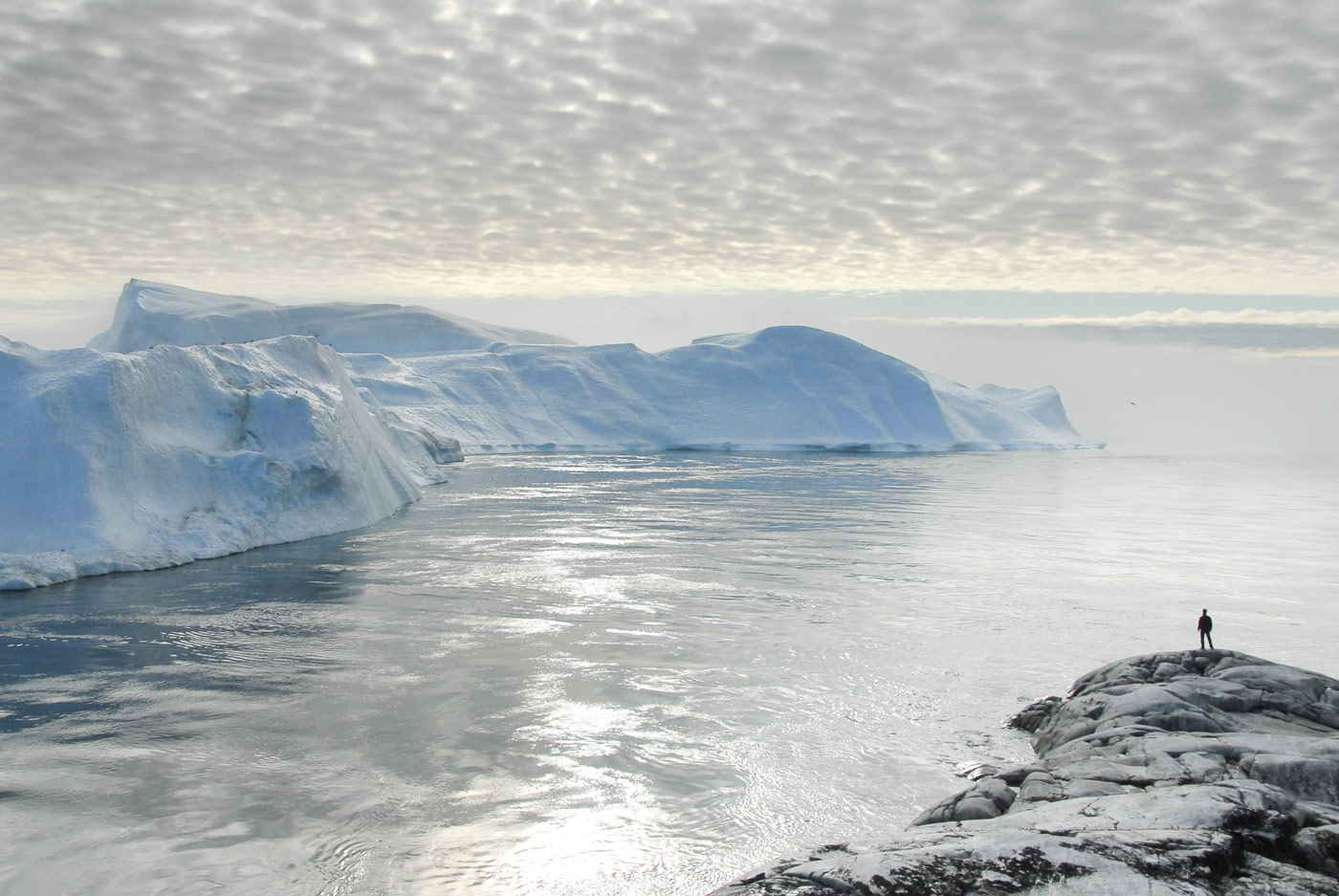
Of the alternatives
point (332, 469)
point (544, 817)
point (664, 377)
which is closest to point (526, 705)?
point (544, 817)

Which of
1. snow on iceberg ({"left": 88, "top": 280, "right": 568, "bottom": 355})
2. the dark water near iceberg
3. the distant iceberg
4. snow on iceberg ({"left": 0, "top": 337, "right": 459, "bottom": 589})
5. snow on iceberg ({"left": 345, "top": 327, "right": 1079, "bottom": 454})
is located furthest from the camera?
snow on iceberg ({"left": 88, "top": 280, "right": 568, "bottom": 355})

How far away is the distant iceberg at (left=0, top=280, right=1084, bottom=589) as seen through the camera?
13.4 m

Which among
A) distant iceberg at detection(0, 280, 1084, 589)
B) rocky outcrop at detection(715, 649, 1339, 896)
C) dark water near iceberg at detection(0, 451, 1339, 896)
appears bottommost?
dark water near iceberg at detection(0, 451, 1339, 896)

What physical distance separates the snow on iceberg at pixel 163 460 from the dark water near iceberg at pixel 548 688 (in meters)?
0.87

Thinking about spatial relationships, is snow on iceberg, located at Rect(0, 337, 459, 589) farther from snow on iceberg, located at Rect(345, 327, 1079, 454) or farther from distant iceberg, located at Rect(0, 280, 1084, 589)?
snow on iceberg, located at Rect(345, 327, 1079, 454)

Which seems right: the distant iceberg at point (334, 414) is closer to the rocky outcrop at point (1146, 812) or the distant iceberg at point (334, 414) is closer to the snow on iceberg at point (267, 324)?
the snow on iceberg at point (267, 324)

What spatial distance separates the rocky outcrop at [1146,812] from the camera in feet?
13.3

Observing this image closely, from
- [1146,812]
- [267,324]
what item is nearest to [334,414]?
[1146,812]

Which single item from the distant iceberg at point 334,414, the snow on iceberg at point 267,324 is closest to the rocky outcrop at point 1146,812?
the distant iceberg at point 334,414

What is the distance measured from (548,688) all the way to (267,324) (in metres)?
62.5

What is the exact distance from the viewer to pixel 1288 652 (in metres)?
9.58

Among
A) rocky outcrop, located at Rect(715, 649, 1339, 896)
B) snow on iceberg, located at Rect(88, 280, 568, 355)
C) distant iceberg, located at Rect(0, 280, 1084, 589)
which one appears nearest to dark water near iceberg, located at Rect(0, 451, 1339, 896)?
rocky outcrop, located at Rect(715, 649, 1339, 896)

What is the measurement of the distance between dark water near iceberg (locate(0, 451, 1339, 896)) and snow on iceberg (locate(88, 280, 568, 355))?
49142 millimetres

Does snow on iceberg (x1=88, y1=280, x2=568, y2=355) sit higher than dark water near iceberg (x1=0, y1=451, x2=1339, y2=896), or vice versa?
snow on iceberg (x1=88, y1=280, x2=568, y2=355)
